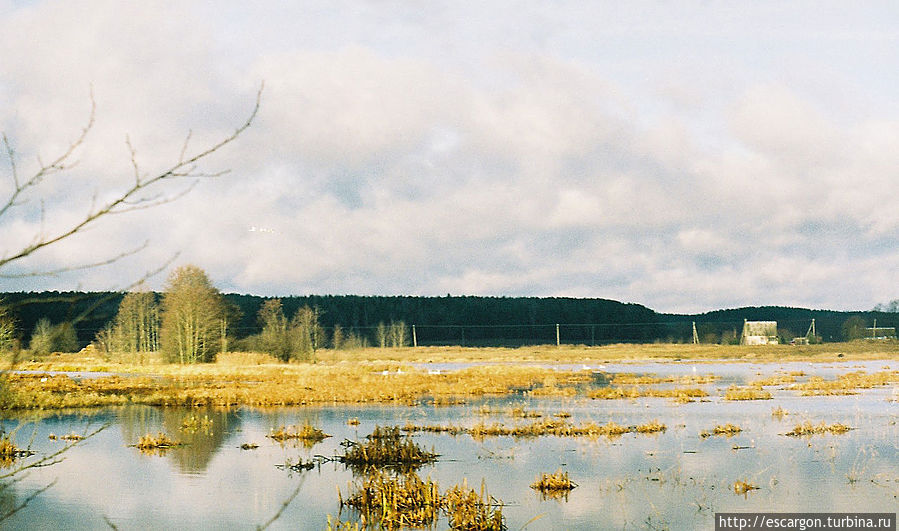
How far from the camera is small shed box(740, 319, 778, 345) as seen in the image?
131 m

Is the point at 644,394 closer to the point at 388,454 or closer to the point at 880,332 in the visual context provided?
the point at 388,454

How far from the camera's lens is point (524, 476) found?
21.1 metres

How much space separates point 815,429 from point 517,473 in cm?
1228

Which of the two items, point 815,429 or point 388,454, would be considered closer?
point 388,454

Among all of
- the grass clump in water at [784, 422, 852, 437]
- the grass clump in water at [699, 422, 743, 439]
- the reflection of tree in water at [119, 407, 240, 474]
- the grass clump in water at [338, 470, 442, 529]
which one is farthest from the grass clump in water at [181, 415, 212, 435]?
the grass clump in water at [784, 422, 852, 437]

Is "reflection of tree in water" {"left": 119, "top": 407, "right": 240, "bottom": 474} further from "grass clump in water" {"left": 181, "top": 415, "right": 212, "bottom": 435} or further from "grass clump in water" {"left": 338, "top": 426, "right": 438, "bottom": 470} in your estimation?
"grass clump in water" {"left": 338, "top": 426, "right": 438, "bottom": 470}

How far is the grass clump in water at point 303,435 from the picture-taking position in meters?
28.7

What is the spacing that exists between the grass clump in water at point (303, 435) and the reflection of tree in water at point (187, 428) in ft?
5.97

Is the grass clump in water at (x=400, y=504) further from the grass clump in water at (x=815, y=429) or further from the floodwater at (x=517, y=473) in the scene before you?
the grass clump in water at (x=815, y=429)

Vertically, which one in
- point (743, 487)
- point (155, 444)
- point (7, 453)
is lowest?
point (743, 487)

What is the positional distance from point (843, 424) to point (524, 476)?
14.5 m

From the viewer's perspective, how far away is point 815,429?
28.4 meters

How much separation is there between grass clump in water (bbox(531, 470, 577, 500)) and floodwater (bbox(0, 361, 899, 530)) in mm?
188

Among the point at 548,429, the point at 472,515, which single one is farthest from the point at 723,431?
the point at 472,515
